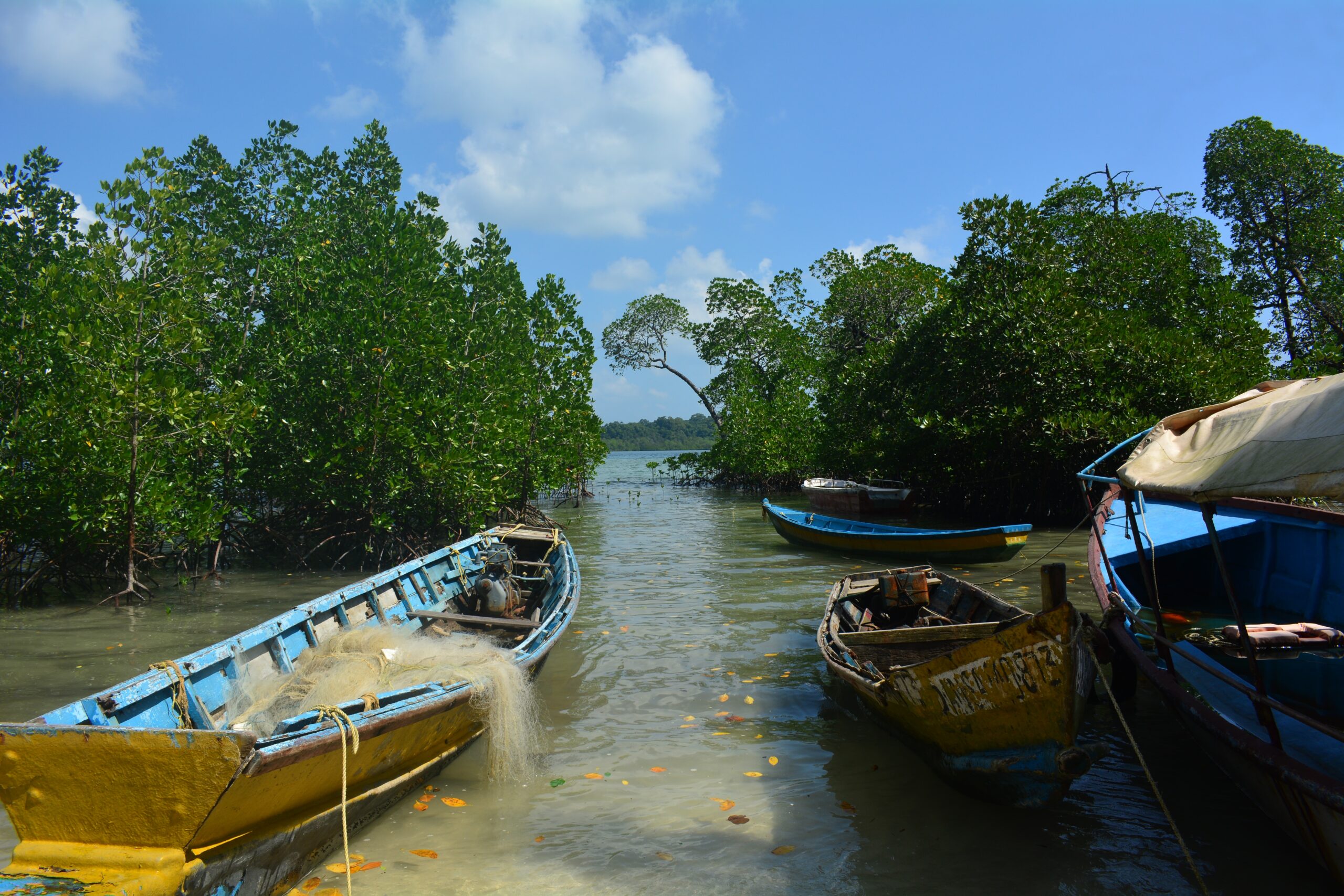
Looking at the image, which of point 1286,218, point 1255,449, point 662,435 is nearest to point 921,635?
point 1255,449

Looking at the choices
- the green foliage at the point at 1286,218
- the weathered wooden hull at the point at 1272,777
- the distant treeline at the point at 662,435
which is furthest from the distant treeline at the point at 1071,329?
the distant treeline at the point at 662,435

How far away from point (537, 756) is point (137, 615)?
785 centimetres

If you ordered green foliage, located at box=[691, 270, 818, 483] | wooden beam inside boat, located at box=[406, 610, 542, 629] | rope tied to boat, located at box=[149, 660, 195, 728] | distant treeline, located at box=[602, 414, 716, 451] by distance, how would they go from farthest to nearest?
distant treeline, located at box=[602, 414, 716, 451], green foliage, located at box=[691, 270, 818, 483], wooden beam inside boat, located at box=[406, 610, 542, 629], rope tied to boat, located at box=[149, 660, 195, 728]

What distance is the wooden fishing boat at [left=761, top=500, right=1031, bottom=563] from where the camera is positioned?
40.7 ft

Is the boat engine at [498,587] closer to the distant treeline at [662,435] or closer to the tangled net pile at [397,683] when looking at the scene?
the tangled net pile at [397,683]

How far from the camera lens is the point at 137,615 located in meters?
10.4

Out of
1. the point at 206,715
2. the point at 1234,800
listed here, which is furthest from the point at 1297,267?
the point at 206,715

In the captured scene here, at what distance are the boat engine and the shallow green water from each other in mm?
814

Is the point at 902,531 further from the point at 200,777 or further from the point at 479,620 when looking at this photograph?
the point at 200,777

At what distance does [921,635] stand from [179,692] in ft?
17.1

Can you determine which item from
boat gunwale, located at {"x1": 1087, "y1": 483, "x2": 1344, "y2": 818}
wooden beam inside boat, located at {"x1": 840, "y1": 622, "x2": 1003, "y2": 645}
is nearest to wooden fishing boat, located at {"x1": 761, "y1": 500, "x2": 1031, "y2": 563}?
boat gunwale, located at {"x1": 1087, "y1": 483, "x2": 1344, "y2": 818}

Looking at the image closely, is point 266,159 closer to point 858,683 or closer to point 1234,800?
point 858,683

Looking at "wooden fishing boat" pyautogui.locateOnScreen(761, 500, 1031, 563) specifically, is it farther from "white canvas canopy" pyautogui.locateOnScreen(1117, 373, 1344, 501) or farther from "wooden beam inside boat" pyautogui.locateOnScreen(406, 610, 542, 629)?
"wooden beam inside boat" pyautogui.locateOnScreen(406, 610, 542, 629)

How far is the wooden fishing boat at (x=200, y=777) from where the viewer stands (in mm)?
3168
